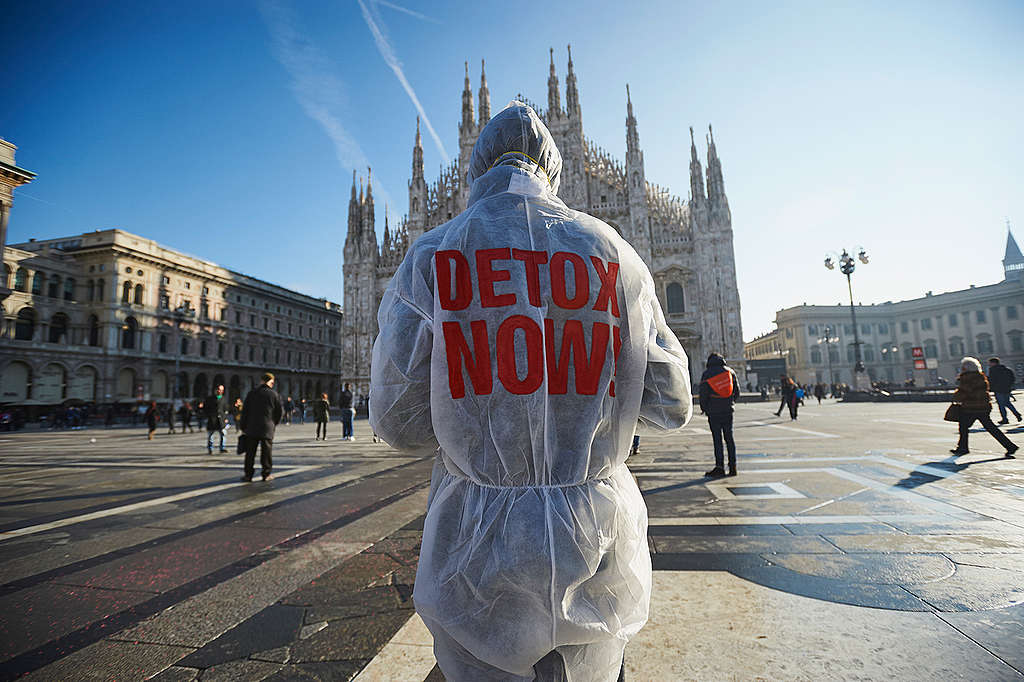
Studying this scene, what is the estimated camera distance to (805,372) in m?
50.3

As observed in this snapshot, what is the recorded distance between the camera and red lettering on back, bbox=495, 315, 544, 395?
3.40 ft

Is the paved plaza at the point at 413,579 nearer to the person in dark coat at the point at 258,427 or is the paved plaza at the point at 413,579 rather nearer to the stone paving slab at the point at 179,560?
the stone paving slab at the point at 179,560

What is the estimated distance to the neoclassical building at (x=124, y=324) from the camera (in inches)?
1039

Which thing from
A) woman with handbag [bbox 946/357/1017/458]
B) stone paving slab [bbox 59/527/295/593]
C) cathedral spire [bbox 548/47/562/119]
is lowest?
stone paving slab [bbox 59/527/295/593]

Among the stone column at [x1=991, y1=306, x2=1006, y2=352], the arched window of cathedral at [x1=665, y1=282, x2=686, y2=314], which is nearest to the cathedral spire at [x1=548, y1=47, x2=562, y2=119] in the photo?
the arched window of cathedral at [x1=665, y1=282, x2=686, y2=314]

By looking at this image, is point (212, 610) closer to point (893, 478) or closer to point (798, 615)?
point (798, 615)

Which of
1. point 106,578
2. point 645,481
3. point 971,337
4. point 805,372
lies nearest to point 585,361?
point 106,578

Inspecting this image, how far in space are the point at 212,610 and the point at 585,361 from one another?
2.23 meters

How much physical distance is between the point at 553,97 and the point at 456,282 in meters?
33.0

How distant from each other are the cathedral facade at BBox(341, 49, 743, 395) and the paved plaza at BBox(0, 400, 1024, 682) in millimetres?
22701

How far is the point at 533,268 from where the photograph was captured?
3.59 ft

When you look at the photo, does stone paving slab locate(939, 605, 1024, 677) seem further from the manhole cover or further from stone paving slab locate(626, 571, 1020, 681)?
the manhole cover

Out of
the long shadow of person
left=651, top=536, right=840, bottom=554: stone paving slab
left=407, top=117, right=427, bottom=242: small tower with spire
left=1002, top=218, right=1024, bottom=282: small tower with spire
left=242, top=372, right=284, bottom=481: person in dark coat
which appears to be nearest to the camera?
left=651, top=536, right=840, bottom=554: stone paving slab

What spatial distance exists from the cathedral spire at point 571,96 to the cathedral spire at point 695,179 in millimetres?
7818
